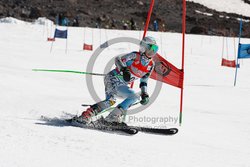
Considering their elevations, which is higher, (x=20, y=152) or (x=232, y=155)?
(x=20, y=152)

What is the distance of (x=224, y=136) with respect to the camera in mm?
7793

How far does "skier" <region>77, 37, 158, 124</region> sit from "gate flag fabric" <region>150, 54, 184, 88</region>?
1118mm

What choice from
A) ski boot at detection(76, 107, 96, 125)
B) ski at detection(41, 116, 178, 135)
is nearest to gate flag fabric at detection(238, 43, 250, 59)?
ski at detection(41, 116, 178, 135)

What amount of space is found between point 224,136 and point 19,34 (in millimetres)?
19746

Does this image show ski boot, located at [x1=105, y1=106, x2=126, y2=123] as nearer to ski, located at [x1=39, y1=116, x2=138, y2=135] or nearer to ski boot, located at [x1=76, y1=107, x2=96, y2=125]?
ski, located at [x1=39, y1=116, x2=138, y2=135]

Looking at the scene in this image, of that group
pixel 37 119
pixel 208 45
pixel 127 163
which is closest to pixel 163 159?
pixel 127 163

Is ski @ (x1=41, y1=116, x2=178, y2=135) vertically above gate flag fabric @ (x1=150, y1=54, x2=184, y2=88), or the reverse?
gate flag fabric @ (x1=150, y1=54, x2=184, y2=88)

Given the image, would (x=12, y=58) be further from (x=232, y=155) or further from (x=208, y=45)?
(x=208, y=45)

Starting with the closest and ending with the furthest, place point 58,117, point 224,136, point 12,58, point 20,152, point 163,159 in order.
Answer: point 20,152
point 163,159
point 58,117
point 224,136
point 12,58

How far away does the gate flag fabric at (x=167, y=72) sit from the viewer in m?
8.14

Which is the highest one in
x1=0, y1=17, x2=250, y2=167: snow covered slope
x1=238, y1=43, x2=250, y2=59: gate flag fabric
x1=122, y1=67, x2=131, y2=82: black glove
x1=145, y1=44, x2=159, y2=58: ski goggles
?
x1=145, y1=44, x2=159, y2=58: ski goggles

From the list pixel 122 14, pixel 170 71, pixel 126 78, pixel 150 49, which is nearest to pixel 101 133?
pixel 126 78

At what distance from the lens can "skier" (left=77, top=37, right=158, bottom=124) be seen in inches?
263

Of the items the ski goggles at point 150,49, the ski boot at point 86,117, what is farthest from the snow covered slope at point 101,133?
the ski goggles at point 150,49
